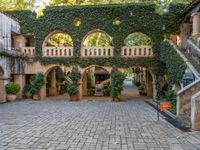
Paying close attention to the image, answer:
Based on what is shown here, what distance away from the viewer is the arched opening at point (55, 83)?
77.9 feet

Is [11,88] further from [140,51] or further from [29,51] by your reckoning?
[140,51]

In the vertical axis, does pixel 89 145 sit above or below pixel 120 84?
below

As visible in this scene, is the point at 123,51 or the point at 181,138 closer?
the point at 181,138

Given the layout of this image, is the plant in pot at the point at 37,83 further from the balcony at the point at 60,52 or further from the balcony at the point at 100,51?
the balcony at the point at 100,51

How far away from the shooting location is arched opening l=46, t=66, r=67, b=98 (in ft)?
77.9

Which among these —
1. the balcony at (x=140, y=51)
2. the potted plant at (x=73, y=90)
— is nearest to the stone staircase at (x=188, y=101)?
the balcony at (x=140, y=51)

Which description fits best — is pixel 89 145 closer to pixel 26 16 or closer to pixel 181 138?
pixel 181 138

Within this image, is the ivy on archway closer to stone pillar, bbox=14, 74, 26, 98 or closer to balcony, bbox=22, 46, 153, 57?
balcony, bbox=22, 46, 153, 57

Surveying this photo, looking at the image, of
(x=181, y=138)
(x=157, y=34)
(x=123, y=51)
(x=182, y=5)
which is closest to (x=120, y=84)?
(x=123, y=51)

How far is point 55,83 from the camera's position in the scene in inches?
974

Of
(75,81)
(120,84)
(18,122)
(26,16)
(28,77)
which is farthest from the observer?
(28,77)

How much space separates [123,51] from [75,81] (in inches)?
182

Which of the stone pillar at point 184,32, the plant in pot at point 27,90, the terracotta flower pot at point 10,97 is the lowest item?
the terracotta flower pot at point 10,97

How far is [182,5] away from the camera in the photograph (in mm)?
19031
